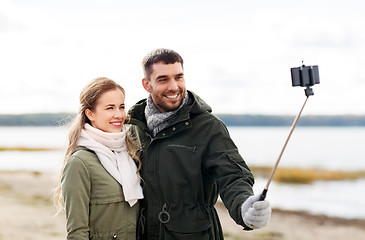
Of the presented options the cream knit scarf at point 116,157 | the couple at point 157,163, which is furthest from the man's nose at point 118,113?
the cream knit scarf at point 116,157

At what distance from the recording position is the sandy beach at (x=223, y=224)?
852 cm

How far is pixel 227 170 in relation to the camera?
321cm

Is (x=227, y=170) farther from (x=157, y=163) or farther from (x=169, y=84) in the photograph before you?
(x=169, y=84)

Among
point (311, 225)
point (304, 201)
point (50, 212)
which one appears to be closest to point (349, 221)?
point (311, 225)

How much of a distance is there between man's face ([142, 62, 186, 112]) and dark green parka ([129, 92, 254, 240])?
0.29 ft

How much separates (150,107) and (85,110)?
446 millimetres

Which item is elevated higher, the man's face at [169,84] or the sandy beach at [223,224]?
the man's face at [169,84]

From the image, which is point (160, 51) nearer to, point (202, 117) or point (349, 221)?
point (202, 117)

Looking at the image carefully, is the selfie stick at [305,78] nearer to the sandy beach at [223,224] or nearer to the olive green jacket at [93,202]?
the olive green jacket at [93,202]

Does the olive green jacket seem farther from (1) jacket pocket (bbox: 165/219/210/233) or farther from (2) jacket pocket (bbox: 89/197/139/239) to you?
(1) jacket pocket (bbox: 165/219/210/233)

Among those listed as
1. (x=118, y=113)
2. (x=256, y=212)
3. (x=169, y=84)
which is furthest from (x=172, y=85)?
(x=256, y=212)

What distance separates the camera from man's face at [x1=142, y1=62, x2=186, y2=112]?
3367 mm

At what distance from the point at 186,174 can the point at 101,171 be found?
1.78 ft

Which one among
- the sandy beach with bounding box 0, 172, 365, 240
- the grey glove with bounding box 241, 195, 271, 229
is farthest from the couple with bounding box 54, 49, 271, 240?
the sandy beach with bounding box 0, 172, 365, 240
